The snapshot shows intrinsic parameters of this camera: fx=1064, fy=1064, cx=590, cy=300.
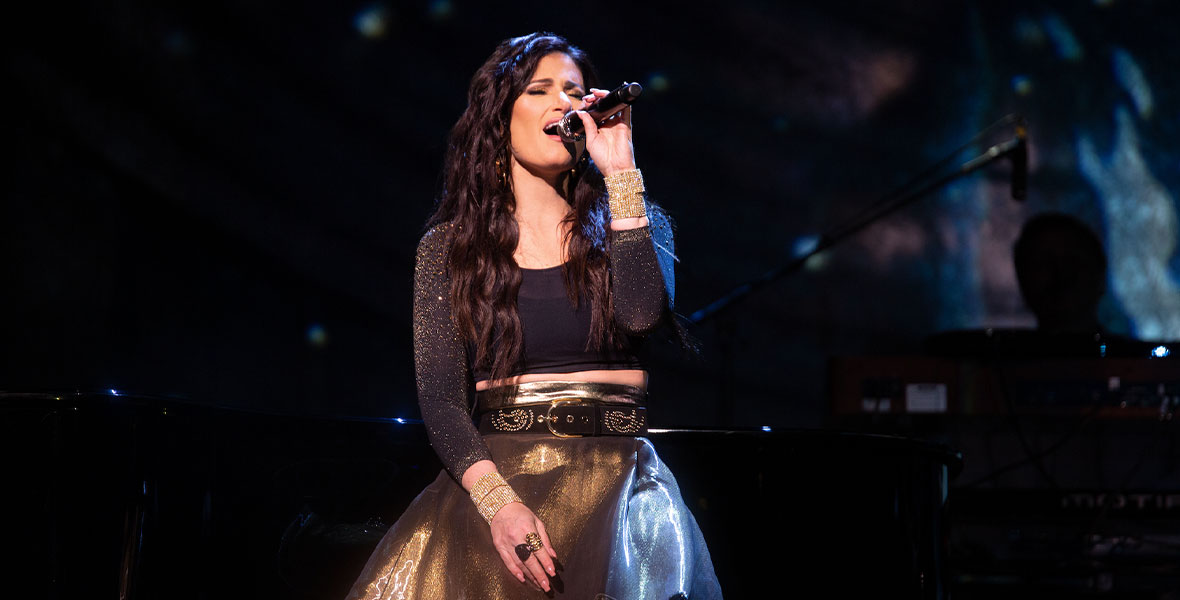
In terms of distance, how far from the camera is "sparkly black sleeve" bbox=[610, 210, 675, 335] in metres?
1.68

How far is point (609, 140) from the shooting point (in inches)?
68.4

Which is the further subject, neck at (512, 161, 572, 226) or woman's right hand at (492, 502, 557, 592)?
neck at (512, 161, 572, 226)

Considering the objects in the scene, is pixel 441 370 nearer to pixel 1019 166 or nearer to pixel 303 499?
pixel 303 499

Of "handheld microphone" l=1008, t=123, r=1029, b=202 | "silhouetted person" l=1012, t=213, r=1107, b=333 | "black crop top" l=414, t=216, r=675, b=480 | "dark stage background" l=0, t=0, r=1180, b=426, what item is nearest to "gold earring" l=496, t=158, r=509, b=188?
"black crop top" l=414, t=216, r=675, b=480

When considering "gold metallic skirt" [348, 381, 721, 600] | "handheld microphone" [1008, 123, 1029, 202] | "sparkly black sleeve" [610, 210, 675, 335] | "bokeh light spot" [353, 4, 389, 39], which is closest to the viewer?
"gold metallic skirt" [348, 381, 721, 600]

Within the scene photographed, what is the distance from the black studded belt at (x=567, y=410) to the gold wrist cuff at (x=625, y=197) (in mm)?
288

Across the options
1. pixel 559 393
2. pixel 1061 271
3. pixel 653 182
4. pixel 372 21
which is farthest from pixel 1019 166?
pixel 559 393

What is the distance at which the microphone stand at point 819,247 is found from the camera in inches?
138

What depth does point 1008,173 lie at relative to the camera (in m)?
4.07

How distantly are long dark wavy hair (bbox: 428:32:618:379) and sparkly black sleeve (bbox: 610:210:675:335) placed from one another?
0.08 m

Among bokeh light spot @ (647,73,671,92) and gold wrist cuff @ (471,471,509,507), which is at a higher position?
bokeh light spot @ (647,73,671,92)

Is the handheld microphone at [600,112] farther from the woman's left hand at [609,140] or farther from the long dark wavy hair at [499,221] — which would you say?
the long dark wavy hair at [499,221]

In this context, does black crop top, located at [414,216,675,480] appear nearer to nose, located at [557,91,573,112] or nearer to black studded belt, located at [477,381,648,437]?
black studded belt, located at [477,381,648,437]

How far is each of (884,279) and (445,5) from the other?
1917mm
